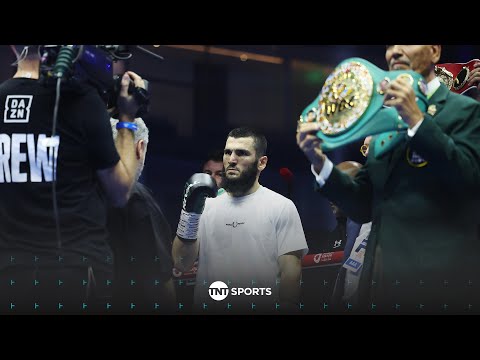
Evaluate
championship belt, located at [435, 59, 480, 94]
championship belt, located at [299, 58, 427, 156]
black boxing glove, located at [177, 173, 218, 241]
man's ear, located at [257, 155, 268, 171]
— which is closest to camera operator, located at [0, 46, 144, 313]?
black boxing glove, located at [177, 173, 218, 241]

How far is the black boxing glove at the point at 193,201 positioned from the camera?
373cm

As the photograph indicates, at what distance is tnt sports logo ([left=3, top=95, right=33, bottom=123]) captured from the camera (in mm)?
3400

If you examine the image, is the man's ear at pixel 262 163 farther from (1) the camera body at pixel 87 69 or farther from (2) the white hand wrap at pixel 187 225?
(1) the camera body at pixel 87 69

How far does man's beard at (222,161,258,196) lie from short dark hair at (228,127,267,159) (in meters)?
0.10

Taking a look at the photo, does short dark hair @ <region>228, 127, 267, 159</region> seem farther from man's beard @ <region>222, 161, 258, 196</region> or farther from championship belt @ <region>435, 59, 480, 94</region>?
championship belt @ <region>435, 59, 480, 94</region>

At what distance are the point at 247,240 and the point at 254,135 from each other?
0.52m

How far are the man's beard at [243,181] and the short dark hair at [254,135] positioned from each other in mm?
98

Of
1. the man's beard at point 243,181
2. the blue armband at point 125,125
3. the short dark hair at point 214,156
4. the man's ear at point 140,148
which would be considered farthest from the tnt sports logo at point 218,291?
the blue armband at point 125,125

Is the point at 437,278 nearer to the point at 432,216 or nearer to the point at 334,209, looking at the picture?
the point at 432,216

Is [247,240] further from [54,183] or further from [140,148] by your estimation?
[54,183]

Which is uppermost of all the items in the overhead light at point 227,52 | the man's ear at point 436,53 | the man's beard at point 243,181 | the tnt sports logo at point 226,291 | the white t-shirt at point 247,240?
the overhead light at point 227,52

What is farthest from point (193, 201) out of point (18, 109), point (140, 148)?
point (18, 109)

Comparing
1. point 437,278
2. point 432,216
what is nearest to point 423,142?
point 432,216

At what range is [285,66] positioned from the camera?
3828mm
